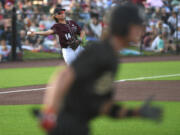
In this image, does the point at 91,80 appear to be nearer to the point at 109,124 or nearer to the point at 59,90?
the point at 59,90

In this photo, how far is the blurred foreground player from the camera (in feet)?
10.6

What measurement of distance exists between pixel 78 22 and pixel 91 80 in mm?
19514

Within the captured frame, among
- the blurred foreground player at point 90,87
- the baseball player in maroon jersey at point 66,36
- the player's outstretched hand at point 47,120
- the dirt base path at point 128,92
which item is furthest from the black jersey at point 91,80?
the baseball player in maroon jersey at point 66,36

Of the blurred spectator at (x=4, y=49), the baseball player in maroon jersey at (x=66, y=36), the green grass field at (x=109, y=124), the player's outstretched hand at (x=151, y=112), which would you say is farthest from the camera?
the blurred spectator at (x=4, y=49)

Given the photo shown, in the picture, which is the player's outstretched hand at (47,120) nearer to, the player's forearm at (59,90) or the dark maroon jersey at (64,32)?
the player's forearm at (59,90)

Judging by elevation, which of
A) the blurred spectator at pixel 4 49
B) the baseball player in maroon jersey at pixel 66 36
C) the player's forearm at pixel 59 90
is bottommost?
the blurred spectator at pixel 4 49

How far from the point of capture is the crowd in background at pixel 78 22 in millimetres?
21156

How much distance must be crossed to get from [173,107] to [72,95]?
615 cm

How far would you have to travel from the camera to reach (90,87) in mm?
3311

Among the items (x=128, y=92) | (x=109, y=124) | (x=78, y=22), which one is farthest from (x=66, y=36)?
(x=78, y=22)

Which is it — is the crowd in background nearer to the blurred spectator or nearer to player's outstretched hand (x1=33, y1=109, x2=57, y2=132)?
the blurred spectator

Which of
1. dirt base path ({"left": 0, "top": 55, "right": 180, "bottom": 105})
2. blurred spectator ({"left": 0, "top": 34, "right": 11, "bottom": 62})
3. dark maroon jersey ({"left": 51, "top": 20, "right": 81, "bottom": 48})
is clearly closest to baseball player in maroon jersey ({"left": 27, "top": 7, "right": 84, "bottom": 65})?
dark maroon jersey ({"left": 51, "top": 20, "right": 81, "bottom": 48})

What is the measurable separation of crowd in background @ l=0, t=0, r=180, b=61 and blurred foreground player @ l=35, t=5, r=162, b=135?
1656 centimetres

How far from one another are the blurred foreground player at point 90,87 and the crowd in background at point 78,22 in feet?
54.3
